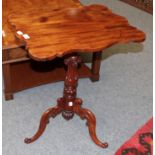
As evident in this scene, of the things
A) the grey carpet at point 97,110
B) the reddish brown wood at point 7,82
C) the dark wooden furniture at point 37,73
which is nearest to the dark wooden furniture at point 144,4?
the grey carpet at point 97,110

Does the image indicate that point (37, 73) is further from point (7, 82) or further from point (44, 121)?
point (44, 121)

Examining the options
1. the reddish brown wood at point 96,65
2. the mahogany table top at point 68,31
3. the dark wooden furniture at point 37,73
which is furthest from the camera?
the reddish brown wood at point 96,65

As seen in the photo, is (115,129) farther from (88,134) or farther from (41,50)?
(41,50)

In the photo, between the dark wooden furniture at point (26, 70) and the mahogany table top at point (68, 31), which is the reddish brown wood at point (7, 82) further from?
the mahogany table top at point (68, 31)

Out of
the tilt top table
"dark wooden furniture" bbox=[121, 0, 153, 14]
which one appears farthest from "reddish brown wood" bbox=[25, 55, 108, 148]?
"dark wooden furniture" bbox=[121, 0, 153, 14]

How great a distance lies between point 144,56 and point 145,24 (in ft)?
2.75

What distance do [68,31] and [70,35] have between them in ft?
0.15

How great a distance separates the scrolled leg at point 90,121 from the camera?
85.8 inches

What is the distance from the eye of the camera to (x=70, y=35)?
1752mm

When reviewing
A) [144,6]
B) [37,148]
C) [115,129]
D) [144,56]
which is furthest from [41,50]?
[144,6]

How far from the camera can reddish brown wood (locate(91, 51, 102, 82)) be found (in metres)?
2.76

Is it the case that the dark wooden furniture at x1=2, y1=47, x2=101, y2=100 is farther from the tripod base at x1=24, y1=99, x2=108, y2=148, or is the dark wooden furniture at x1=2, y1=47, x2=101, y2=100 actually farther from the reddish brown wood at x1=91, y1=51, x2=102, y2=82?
the tripod base at x1=24, y1=99, x2=108, y2=148

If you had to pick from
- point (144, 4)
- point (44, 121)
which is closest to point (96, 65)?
point (44, 121)

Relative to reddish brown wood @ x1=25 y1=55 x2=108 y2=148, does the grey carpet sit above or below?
below
